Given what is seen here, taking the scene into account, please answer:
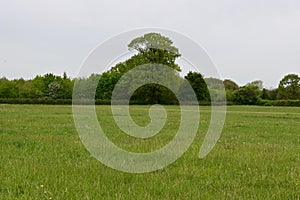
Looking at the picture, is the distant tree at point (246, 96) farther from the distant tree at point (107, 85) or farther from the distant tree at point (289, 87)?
the distant tree at point (107, 85)

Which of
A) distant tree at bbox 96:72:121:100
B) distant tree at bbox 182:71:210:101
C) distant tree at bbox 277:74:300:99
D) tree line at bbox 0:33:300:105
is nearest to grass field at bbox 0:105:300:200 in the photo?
tree line at bbox 0:33:300:105

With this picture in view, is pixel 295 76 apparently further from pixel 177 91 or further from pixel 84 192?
pixel 84 192

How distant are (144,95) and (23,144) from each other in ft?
186

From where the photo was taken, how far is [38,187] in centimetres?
512

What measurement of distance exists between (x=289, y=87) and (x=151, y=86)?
66.5 meters

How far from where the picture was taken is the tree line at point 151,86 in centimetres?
6150

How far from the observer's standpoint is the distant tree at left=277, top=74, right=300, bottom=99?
107562 mm

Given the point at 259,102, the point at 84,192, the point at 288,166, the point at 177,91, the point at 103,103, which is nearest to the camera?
the point at 84,192

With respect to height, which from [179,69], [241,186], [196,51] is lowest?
[241,186]

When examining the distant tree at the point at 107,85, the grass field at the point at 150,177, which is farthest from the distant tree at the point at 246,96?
the grass field at the point at 150,177

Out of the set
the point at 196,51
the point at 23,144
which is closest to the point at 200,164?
the point at 196,51

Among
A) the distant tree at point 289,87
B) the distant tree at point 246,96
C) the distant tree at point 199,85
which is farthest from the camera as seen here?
the distant tree at point 289,87

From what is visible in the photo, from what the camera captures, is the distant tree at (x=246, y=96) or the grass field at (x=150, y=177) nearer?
the grass field at (x=150, y=177)

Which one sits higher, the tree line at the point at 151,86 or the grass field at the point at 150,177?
the tree line at the point at 151,86
